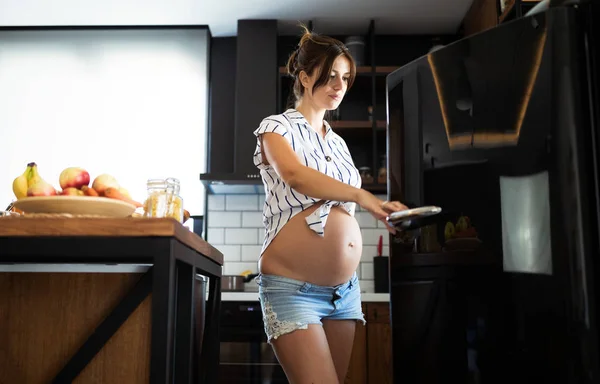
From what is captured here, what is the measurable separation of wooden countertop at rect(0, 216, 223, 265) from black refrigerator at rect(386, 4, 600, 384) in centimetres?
49

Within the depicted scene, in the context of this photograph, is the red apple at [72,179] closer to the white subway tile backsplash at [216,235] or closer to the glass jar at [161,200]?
the glass jar at [161,200]

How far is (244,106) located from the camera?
3.88 meters

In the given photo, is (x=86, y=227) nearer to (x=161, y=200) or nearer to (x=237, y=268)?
(x=161, y=200)

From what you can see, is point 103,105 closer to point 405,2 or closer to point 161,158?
point 161,158

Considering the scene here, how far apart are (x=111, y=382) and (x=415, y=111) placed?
0.76m

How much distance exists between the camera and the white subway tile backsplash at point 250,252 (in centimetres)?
397

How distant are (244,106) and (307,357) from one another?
258 centimetres

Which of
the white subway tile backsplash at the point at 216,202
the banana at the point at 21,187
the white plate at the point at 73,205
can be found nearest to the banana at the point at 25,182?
the banana at the point at 21,187

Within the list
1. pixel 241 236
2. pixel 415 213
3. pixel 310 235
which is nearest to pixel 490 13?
pixel 241 236

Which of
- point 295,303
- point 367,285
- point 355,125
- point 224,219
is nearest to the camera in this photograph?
point 295,303

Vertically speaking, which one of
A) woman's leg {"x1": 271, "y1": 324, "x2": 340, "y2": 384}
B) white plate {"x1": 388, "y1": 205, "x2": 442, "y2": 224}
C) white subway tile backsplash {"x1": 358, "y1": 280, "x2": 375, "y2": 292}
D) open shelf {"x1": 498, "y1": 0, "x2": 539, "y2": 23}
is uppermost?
open shelf {"x1": 498, "y1": 0, "x2": 539, "y2": 23}

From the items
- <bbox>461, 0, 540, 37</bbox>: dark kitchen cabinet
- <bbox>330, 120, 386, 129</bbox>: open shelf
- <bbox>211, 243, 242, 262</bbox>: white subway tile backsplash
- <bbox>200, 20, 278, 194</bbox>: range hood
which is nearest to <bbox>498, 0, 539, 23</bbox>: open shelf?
<bbox>461, 0, 540, 37</bbox>: dark kitchen cabinet

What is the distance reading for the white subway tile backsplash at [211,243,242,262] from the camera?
13.0ft

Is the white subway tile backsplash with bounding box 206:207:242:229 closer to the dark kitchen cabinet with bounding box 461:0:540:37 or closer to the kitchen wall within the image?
the kitchen wall
